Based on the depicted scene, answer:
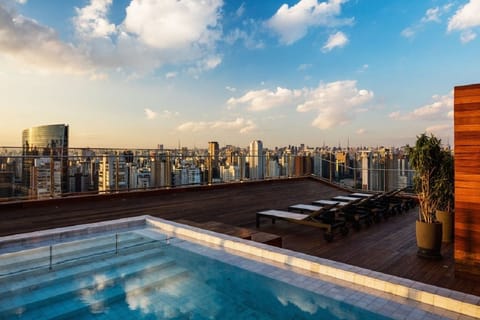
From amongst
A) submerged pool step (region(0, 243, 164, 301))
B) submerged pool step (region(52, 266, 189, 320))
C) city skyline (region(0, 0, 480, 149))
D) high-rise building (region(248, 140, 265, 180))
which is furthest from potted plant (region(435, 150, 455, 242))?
high-rise building (region(248, 140, 265, 180))

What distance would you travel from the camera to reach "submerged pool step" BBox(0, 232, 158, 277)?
3.41 meters

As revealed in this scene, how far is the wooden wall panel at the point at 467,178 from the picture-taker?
3.11 m

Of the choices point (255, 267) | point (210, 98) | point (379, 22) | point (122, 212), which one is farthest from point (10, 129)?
point (379, 22)

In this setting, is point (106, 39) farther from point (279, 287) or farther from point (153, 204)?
point (279, 287)

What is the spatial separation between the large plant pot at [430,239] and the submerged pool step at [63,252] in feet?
11.4

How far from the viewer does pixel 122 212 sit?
6.26 m

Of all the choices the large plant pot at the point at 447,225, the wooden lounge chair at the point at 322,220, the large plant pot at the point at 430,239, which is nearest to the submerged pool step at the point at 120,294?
the wooden lounge chair at the point at 322,220

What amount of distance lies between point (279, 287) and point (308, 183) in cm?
913

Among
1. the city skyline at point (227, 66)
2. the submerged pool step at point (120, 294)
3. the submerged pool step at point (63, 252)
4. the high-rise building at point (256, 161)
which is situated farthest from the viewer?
the high-rise building at point (256, 161)

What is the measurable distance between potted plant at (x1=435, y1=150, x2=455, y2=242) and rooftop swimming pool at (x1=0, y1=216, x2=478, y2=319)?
6.94 feet

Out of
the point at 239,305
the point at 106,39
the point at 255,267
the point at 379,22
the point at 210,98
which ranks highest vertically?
the point at 379,22

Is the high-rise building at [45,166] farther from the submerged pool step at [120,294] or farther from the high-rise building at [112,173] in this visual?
the submerged pool step at [120,294]

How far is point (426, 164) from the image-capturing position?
391 cm

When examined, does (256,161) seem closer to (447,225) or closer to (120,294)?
(447,225)
